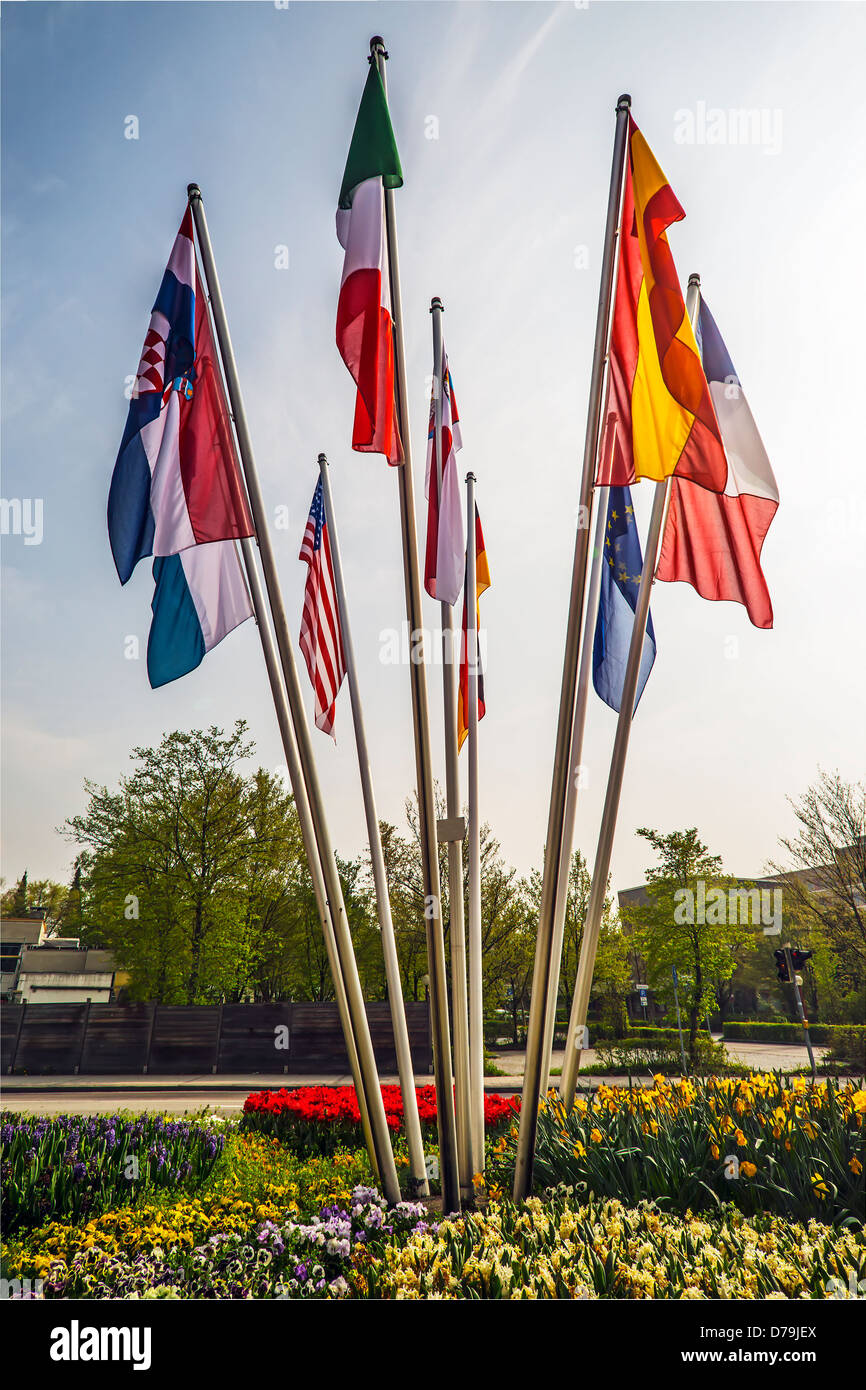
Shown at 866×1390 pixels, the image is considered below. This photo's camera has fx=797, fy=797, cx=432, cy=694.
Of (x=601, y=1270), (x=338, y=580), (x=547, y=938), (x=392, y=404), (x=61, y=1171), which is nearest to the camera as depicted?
(x=601, y=1270)

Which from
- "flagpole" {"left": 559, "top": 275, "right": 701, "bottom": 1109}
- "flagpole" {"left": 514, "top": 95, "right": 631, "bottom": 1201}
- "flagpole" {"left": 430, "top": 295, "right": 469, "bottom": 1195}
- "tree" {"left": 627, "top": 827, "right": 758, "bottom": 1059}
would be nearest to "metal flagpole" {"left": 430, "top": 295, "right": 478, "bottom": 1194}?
"flagpole" {"left": 430, "top": 295, "right": 469, "bottom": 1195}

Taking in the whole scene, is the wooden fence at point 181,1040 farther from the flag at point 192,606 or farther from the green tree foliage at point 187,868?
the flag at point 192,606

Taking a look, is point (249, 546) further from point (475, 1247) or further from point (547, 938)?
point (475, 1247)

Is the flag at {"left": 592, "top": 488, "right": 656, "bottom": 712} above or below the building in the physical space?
above

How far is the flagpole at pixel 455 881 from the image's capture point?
5.86 meters

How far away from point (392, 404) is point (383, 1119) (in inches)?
195

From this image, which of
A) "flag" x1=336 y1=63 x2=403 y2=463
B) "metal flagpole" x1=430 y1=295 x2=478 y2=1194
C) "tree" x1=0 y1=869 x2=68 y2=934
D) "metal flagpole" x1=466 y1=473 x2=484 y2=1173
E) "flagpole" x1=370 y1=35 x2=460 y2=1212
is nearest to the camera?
"flag" x1=336 y1=63 x2=403 y2=463

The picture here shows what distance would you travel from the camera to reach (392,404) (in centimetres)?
514

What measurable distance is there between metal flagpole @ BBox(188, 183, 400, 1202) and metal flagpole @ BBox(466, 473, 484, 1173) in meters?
0.75

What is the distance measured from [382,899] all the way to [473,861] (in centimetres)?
81

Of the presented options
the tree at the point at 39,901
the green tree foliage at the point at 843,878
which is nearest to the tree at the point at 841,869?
the green tree foliage at the point at 843,878

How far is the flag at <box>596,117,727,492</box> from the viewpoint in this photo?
5035 millimetres

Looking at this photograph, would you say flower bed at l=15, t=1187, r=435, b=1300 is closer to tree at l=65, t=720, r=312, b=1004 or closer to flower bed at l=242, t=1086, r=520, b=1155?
flower bed at l=242, t=1086, r=520, b=1155
